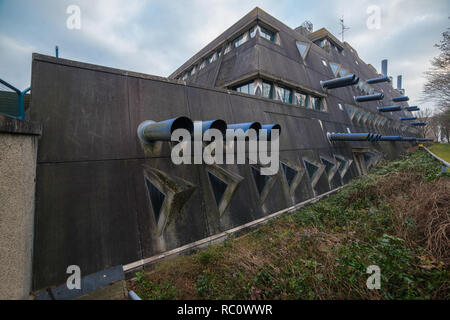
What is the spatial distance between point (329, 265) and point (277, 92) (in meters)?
12.6

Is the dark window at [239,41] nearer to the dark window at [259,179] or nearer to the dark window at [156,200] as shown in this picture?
the dark window at [259,179]

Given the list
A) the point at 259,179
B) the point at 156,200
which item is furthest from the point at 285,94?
the point at 156,200

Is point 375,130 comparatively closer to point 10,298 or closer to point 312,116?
point 312,116

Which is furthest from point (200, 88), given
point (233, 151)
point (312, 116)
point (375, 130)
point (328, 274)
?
point (375, 130)

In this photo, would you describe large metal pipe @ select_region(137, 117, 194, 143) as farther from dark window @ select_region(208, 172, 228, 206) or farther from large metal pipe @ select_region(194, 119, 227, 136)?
dark window @ select_region(208, 172, 228, 206)

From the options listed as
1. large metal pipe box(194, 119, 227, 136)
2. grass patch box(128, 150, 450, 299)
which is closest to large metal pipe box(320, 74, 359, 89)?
grass patch box(128, 150, 450, 299)

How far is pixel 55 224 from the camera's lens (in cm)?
447

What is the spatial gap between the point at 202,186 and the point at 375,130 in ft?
109

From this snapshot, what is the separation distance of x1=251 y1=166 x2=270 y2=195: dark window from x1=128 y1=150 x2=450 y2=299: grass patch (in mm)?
2837

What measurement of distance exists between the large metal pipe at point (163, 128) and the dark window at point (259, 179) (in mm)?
5018

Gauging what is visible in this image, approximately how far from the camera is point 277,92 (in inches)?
→ 553

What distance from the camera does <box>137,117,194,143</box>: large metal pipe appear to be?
4738 mm

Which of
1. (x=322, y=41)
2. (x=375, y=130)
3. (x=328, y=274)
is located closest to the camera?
(x=328, y=274)

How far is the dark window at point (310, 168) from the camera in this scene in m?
12.8
